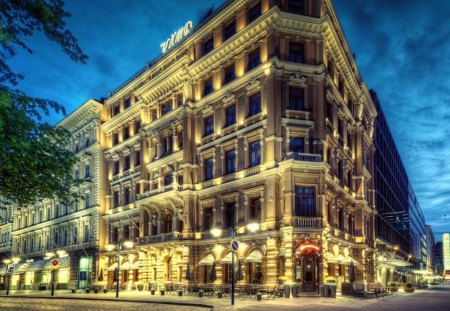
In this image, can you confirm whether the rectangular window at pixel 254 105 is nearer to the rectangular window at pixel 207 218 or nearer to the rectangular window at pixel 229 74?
the rectangular window at pixel 229 74

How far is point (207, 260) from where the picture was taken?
40.2 m

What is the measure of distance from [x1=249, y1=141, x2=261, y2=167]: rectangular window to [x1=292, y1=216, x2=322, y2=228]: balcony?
6192 mm

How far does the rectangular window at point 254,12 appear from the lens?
3953 cm

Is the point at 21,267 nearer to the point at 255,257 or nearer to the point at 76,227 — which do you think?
the point at 76,227

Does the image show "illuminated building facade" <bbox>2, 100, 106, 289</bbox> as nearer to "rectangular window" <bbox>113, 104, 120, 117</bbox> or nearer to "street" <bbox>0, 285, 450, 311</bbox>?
"rectangular window" <bbox>113, 104, 120, 117</bbox>

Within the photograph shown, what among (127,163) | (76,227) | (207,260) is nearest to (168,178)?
(127,163)

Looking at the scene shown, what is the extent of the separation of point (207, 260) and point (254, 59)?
18066 mm

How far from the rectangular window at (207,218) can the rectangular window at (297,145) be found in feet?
34.6

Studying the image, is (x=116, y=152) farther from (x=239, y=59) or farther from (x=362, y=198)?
(x=362, y=198)

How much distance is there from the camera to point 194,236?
42469mm

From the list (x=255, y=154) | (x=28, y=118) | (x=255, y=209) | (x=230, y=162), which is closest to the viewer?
(x=28, y=118)

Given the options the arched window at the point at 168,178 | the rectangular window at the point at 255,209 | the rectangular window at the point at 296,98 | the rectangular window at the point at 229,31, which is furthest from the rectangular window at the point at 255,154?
the arched window at the point at 168,178

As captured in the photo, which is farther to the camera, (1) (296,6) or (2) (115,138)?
(2) (115,138)

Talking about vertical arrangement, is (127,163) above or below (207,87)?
below
